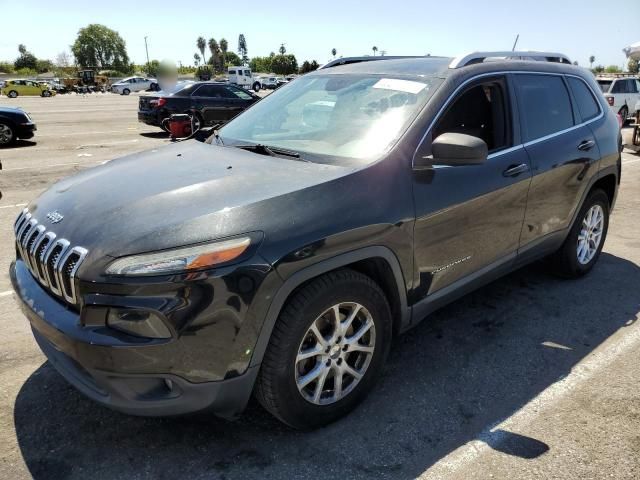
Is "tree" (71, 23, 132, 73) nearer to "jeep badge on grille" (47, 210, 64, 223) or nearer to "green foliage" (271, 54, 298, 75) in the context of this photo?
"green foliage" (271, 54, 298, 75)

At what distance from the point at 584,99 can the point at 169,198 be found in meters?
3.60

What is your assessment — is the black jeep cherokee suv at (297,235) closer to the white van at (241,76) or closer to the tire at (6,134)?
the tire at (6,134)

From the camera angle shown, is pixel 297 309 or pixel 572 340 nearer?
pixel 297 309

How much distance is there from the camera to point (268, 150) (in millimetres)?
3129

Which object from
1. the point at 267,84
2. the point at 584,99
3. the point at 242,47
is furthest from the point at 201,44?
the point at 584,99

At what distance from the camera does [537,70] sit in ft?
12.7

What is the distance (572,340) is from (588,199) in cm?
140

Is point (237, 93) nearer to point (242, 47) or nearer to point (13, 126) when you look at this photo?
point (13, 126)

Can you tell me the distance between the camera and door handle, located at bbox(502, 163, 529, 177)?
338 cm

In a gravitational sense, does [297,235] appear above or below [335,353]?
above

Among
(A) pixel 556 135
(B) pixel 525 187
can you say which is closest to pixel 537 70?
(A) pixel 556 135

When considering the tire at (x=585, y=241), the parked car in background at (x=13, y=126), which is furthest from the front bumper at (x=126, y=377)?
the parked car in background at (x=13, y=126)

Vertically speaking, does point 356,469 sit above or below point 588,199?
below

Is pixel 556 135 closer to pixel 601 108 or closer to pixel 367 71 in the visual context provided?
pixel 601 108
